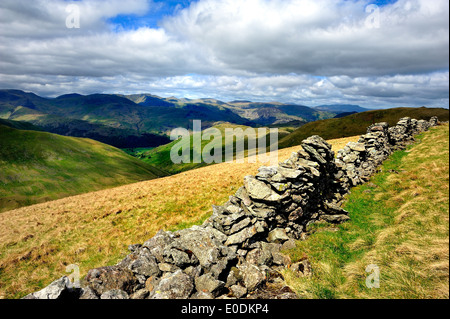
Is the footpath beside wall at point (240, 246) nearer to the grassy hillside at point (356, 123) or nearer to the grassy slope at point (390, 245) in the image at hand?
the grassy slope at point (390, 245)

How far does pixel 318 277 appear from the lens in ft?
34.0

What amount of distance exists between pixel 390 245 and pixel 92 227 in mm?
26451

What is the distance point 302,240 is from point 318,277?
407 cm

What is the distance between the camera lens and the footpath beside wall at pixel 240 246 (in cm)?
928

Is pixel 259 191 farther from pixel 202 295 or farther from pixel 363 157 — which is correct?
pixel 363 157

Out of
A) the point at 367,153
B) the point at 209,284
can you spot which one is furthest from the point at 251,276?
the point at 367,153

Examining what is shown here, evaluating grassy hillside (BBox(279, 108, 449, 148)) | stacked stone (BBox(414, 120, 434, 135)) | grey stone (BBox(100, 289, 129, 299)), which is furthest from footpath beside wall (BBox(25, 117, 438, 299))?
grassy hillside (BBox(279, 108, 449, 148))

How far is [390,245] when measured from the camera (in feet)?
36.3

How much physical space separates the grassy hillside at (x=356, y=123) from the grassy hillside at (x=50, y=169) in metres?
130

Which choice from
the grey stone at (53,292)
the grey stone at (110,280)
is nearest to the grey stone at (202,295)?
the grey stone at (110,280)

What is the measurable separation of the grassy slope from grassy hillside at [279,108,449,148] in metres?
119

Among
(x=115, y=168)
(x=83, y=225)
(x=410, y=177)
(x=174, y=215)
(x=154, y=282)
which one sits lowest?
(x=115, y=168)

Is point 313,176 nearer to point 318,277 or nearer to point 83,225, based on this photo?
point 318,277
